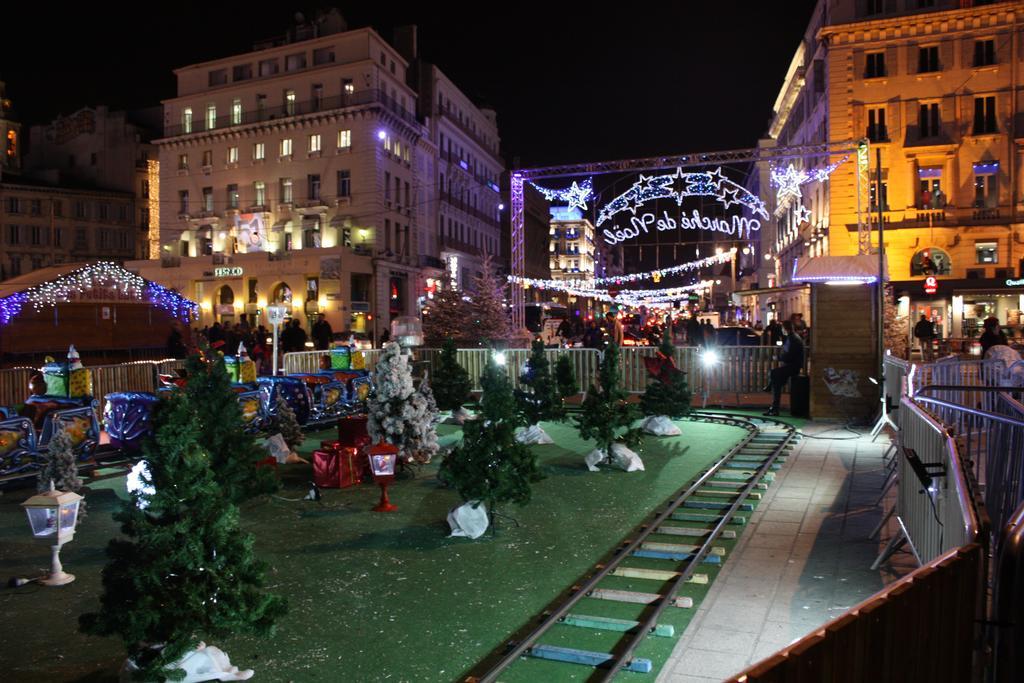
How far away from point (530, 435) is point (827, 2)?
36465 mm

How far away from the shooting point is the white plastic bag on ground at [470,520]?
7.70 m

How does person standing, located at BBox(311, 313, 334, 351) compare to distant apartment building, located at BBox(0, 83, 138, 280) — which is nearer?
person standing, located at BBox(311, 313, 334, 351)

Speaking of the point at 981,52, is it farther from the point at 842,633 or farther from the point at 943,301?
the point at 842,633

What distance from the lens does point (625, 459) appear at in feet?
36.7

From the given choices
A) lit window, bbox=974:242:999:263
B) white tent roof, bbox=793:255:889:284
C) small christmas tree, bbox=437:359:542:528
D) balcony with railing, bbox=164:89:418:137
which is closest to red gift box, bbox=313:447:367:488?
small christmas tree, bbox=437:359:542:528

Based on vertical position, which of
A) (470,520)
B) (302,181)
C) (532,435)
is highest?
(302,181)

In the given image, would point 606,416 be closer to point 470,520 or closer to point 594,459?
point 594,459

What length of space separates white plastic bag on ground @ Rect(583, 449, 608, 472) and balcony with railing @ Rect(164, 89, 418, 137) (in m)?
40.6

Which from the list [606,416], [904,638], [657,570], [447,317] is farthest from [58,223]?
[904,638]

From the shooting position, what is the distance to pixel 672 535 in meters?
7.97

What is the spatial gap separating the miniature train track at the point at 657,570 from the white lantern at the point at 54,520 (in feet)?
12.8

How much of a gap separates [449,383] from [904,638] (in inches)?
541

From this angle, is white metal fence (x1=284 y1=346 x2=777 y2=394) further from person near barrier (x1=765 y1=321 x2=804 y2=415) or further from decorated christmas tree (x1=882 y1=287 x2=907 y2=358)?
decorated christmas tree (x1=882 y1=287 x2=907 y2=358)

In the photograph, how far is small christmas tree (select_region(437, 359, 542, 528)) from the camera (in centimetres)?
759
